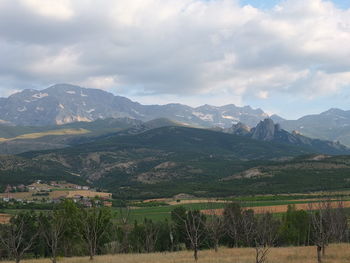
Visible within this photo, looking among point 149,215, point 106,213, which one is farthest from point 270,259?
point 149,215

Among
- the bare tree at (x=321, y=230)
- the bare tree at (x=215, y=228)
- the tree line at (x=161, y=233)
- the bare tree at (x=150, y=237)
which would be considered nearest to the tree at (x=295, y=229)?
the tree line at (x=161, y=233)

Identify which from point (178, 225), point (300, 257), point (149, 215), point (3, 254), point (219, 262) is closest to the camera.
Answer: point (219, 262)

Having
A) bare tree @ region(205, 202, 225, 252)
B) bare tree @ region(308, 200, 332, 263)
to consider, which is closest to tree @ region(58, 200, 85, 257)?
bare tree @ region(205, 202, 225, 252)

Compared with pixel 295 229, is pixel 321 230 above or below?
above

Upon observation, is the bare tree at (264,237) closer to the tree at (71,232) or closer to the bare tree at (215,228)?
the bare tree at (215,228)

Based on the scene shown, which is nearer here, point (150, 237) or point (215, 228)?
point (215, 228)

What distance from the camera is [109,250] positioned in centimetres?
10494

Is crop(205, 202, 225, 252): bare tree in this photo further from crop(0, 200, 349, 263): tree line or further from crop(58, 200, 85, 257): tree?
crop(58, 200, 85, 257): tree

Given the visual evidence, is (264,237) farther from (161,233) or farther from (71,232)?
(71,232)

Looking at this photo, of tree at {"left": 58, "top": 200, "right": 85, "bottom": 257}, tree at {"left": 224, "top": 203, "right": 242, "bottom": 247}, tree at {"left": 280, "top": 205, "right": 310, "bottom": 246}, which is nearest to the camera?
tree at {"left": 58, "top": 200, "right": 85, "bottom": 257}

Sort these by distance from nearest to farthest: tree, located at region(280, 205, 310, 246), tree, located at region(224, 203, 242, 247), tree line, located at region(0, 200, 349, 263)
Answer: tree line, located at region(0, 200, 349, 263) → tree, located at region(224, 203, 242, 247) → tree, located at region(280, 205, 310, 246)

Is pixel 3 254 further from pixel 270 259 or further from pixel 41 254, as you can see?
pixel 270 259

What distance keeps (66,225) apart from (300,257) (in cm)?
5584

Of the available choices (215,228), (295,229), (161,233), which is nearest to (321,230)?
(215,228)
